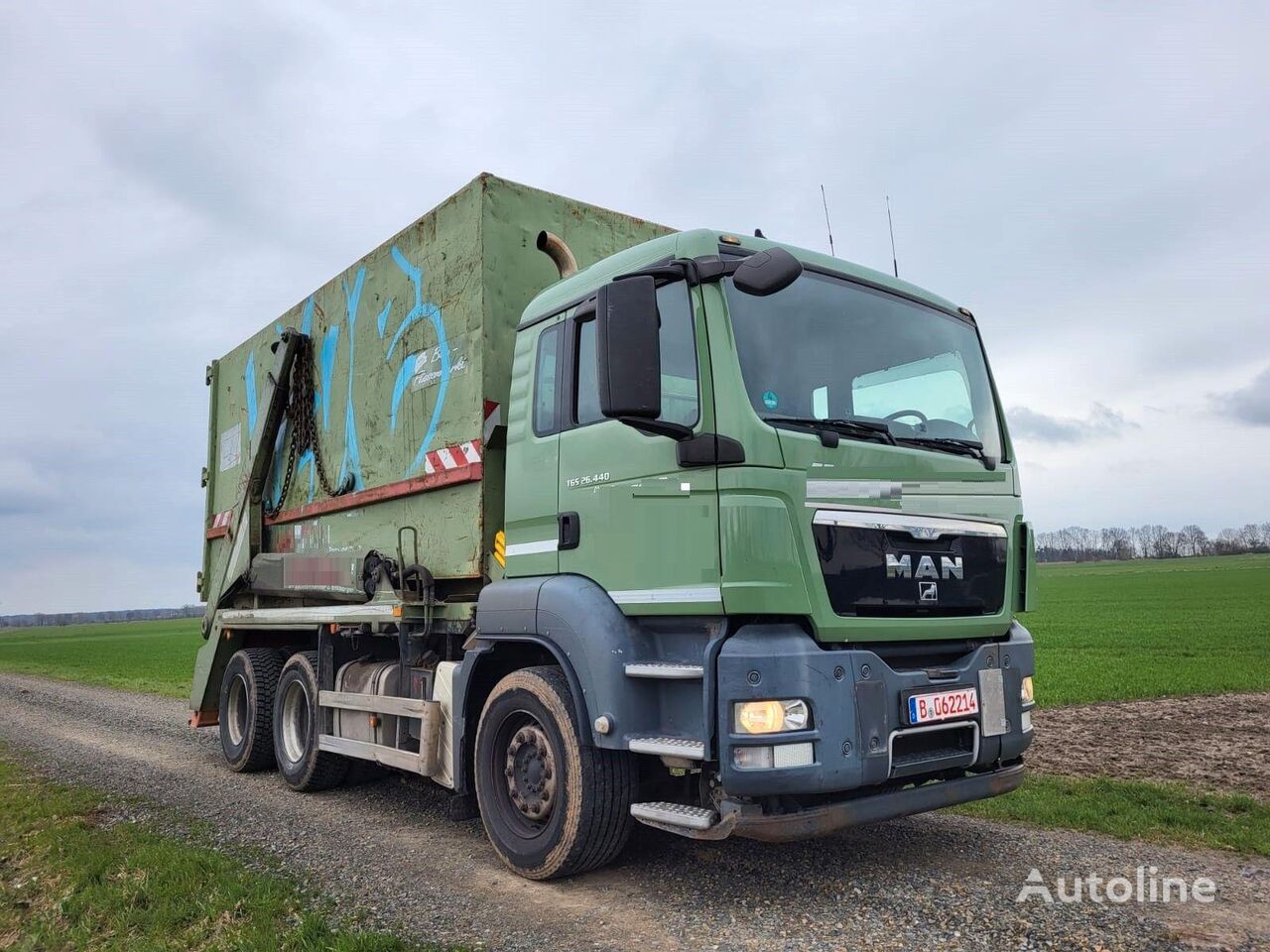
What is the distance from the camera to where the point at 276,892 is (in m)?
4.78

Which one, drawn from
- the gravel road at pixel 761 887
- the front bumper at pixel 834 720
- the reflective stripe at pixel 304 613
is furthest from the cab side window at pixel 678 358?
the reflective stripe at pixel 304 613

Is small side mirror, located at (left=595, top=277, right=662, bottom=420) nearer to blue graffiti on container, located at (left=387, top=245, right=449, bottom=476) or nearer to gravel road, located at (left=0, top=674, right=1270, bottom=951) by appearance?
blue graffiti on container, located at (left=387, top=245, right=449, bottom=476)

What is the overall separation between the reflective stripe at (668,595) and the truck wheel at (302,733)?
155 inches

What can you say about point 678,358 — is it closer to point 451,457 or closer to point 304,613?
point 451,457

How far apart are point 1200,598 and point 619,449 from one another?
45.8 metres

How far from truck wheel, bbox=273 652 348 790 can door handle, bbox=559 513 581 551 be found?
3.56 m

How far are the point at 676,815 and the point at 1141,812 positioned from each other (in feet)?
11.7

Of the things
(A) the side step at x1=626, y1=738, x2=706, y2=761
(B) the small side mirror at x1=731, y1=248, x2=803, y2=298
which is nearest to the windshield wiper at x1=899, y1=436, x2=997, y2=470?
(B) the small side mirror at x1=731, y1=248, x2=803, y2=298

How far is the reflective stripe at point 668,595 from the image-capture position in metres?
4.20

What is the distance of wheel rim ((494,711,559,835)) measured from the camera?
4.89 meters

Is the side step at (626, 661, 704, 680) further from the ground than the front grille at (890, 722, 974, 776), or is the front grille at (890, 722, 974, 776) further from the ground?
the side step at (626, 661, 704, 680)

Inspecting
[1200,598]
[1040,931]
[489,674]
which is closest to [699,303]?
[489,674]

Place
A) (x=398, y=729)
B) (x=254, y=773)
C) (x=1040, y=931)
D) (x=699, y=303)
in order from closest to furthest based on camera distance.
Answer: (x=1040, y=931) → (x=699, y=303) → (x=398, y=729) → (x=254, y=773)

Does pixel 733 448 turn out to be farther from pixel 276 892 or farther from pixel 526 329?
pixel 276 892
